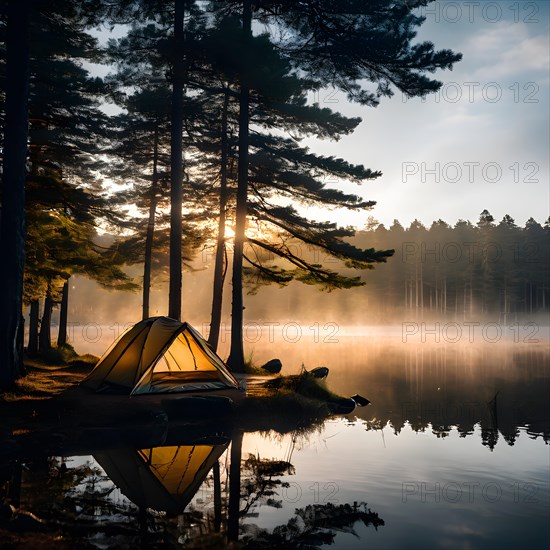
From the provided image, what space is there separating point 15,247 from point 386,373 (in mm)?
18645

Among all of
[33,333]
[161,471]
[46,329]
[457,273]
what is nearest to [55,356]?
[33,333]

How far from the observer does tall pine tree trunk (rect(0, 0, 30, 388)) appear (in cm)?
1223

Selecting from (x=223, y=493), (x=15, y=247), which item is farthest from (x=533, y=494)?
(x=15, y=247)

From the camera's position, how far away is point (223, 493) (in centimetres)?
750

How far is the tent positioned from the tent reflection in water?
3.68m

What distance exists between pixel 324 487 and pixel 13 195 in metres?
9.76

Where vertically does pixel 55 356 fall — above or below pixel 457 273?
below

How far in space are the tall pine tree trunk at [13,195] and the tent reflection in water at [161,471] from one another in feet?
15.1

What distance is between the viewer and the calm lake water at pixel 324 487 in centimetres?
624

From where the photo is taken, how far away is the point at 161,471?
27.3 feet

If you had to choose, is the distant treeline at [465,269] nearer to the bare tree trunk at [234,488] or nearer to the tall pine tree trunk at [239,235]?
the tall pine tree trunk at [239,235]

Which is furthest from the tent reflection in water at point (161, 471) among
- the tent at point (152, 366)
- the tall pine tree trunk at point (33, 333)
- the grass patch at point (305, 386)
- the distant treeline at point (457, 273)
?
the distant treeline at point (457, 273)

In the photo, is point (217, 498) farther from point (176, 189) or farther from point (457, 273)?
point (457, 273)

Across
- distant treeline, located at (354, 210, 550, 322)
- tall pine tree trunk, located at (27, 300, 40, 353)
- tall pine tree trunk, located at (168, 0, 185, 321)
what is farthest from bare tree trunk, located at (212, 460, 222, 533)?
distant treeline, located at (354, 210, 550, 322)
